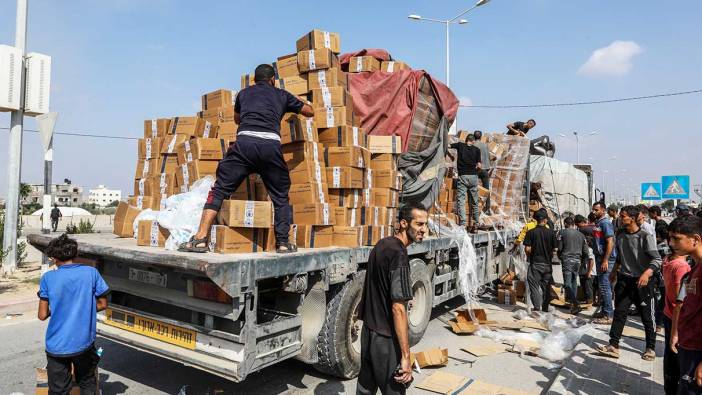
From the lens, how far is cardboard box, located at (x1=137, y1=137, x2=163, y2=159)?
5406 millimetres

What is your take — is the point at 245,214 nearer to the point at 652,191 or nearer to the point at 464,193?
the point at 464,193

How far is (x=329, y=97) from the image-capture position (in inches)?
206

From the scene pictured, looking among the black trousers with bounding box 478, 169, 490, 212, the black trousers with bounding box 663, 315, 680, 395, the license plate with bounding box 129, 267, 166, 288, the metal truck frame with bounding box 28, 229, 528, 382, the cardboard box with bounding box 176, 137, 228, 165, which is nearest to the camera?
the metal truck frame with bounding box 28, 229, 528, 382

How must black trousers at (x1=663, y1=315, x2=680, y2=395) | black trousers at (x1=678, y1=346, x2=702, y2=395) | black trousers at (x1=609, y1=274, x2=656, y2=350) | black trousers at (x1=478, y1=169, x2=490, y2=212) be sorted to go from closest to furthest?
black trousers at (x1=678, y1=346, x2=702, y2=395)
black trousers at (x1=663, y1=315, x2=680, y2=395)
black trousers at (x1=609, y1=274, x2=656, y2=350)
black trousers at (x1=478, y1=169, x2=490, y2=212)

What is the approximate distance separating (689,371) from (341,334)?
2473 mm

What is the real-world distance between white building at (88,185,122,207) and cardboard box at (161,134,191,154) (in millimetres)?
132046

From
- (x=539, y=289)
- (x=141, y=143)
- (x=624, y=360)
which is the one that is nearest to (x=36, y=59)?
(x=141, y=143)

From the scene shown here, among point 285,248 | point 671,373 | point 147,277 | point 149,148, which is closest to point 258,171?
point 285,248

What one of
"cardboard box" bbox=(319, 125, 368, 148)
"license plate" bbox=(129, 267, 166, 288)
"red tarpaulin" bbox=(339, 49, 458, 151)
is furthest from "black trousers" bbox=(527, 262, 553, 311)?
"license plate" bbox=(129, 267, 166, 288)

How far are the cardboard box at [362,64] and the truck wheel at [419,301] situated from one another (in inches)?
107

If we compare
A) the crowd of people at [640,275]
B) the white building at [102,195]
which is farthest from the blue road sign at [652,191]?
the white building at [102,195]

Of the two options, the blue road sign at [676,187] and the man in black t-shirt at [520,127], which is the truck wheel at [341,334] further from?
the blue road sign at [676,187]

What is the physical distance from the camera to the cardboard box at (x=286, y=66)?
229 inches

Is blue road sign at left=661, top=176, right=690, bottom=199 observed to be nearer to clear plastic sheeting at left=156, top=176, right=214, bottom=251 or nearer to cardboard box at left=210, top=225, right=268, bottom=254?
cardboard box at left=210, top=225, right=268, bottom=254
